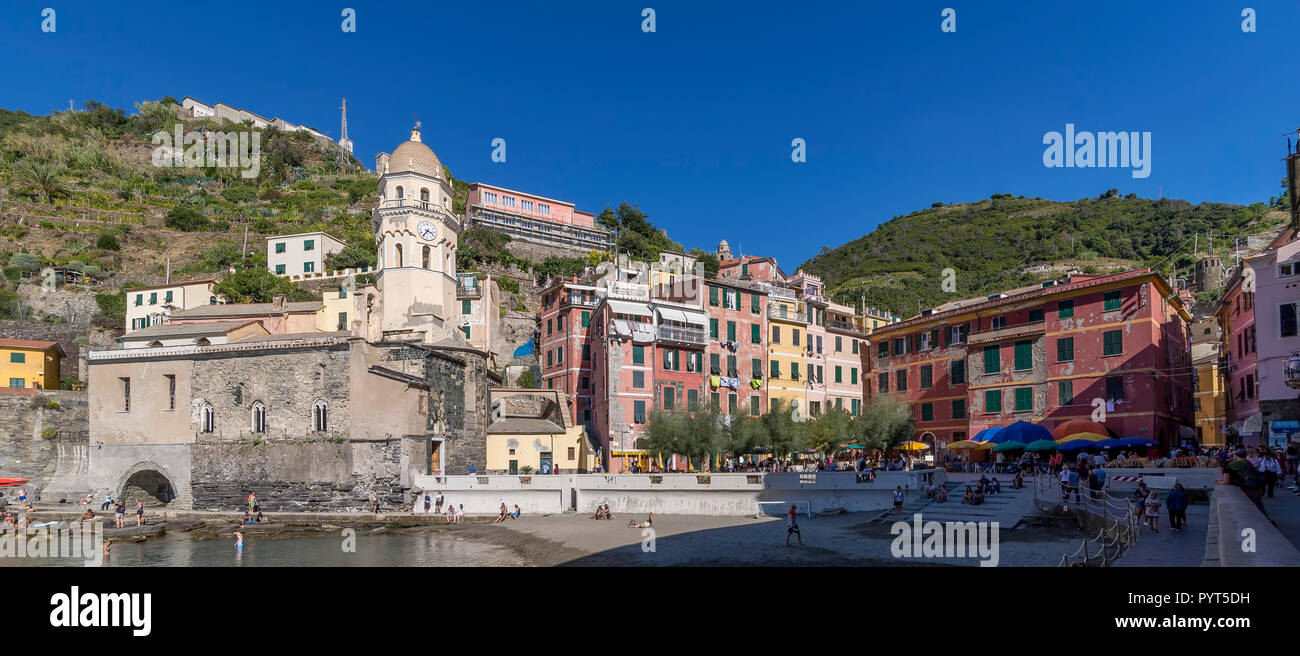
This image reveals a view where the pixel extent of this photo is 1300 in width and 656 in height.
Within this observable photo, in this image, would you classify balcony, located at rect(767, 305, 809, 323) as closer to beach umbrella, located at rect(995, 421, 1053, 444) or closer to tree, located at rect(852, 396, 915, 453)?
tree, located at rect(852, 396, 915, 453)

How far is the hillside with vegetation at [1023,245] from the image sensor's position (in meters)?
101

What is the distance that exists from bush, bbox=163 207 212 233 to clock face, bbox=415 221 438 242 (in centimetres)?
5181

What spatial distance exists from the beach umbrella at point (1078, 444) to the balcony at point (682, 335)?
23572 millimetres

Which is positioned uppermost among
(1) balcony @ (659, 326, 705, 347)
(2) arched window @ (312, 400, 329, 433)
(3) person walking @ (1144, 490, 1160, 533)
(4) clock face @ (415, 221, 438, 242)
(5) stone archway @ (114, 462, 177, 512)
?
(4) clock face @ (415, 221, 438, 242)

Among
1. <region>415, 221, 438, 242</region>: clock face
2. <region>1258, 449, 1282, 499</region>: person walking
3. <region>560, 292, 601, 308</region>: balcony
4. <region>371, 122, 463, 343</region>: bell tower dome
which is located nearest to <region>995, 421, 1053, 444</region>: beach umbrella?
<region>1258, 449, 1282, 499</region>: person walking

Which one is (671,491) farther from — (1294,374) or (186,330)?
(186,330)

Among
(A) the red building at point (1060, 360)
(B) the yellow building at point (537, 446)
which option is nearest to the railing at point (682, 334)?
(B) the yellow building at point (537, 446)

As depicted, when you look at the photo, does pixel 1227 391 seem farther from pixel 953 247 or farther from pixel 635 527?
pixel 953 247

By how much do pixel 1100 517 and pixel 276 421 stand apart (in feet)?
125

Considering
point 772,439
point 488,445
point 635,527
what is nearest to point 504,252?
point 488,445

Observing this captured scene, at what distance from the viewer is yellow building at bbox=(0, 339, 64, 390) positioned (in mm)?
51594

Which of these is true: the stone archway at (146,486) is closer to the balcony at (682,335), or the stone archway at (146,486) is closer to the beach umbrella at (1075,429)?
the balcony at (682,335)
